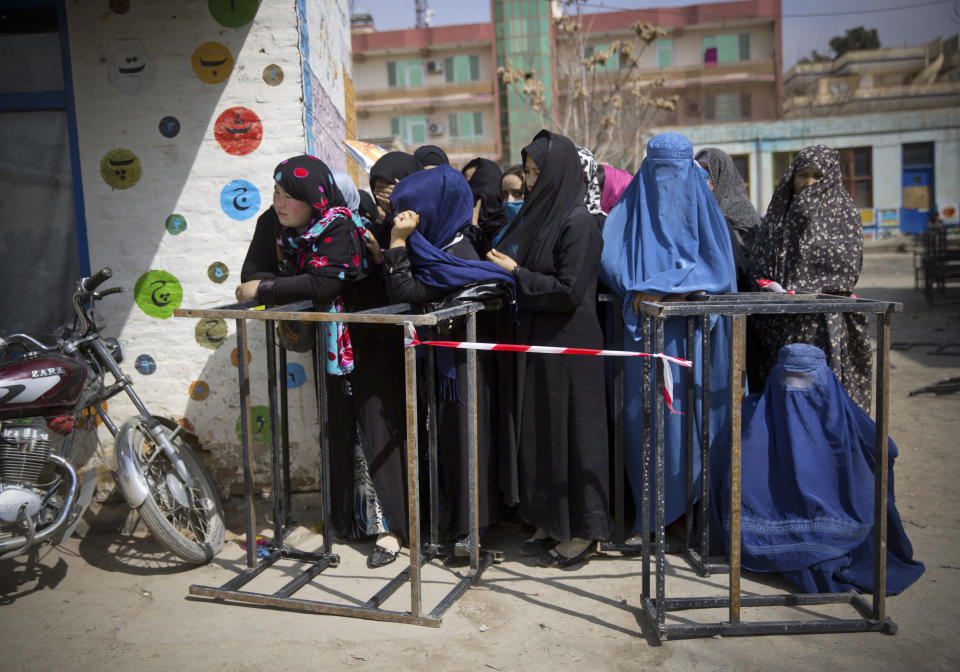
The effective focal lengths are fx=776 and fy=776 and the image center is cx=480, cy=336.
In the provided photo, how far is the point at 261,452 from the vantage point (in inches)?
171

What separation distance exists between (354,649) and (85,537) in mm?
2054

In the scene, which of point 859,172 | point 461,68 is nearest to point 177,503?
point 859,172

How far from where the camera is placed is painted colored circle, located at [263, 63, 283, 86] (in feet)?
13.5

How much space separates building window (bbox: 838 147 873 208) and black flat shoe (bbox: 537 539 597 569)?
2683cm

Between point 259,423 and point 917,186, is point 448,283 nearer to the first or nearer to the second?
point 259,423

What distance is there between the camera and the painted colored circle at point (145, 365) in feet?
14.0

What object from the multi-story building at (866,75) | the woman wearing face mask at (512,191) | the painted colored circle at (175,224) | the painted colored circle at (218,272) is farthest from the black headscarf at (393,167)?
the multi-story building at (866,75)

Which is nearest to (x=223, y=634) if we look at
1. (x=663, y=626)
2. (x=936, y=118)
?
(x=663, y=626)

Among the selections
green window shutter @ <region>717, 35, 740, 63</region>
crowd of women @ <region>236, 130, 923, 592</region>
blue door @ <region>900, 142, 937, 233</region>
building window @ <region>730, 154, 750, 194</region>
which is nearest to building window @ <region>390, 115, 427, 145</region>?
green window shutter @ <region>717, 35, 740, 63</region>

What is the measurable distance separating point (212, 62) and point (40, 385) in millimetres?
1910

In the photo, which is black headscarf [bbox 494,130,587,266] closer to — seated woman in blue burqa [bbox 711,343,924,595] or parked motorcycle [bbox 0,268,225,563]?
A: seated woman in blue burqa [bbox 711,343,924,595]

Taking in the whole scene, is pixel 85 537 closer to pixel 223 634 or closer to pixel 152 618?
pixel 152 618

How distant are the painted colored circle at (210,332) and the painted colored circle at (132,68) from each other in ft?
4.21

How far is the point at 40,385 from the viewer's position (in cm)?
329
